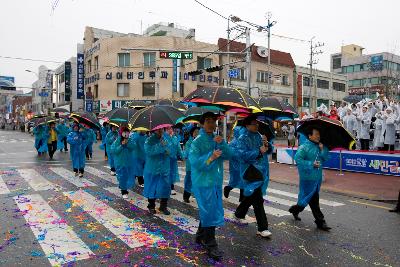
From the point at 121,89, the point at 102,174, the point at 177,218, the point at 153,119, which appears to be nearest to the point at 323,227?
the point at 177,218

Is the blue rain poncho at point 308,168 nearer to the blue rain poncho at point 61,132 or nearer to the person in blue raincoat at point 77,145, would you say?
the person in blue raincoat at point 77,145

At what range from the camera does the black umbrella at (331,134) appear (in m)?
6.23

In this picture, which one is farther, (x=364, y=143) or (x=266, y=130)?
(x=364, y=143)

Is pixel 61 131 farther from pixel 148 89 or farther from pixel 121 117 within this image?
pixel 148 89

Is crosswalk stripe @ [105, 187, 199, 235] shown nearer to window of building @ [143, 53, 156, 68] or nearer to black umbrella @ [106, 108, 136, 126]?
black umbrella @ [106, 108, 136, 126]

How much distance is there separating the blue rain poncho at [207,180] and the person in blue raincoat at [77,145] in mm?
7136

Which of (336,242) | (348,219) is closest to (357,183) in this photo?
(348,219)

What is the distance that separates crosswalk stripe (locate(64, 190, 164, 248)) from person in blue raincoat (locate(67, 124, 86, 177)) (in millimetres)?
2965

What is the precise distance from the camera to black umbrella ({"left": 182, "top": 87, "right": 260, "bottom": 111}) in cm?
521

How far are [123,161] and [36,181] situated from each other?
3.79 meters

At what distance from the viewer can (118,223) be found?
644 centimetres

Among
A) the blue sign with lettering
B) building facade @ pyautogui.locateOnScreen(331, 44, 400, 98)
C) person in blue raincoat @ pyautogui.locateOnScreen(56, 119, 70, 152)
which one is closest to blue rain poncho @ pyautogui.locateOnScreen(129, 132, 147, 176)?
person in blue raincoat @ pyautogui.locateOnScreen(56, 119, 70, 152)

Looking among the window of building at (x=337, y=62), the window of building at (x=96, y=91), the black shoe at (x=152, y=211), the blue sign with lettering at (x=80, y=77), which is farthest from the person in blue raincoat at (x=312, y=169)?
the window of building at (x=337, y=62)

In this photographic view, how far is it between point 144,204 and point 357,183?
683 cm
